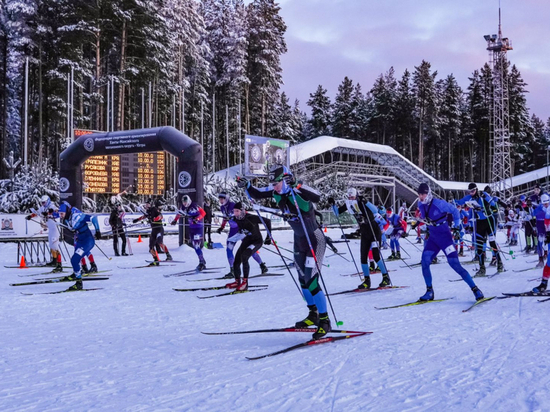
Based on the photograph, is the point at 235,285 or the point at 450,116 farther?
the point at 450,116

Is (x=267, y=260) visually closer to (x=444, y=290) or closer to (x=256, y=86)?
(x=444, y=290)

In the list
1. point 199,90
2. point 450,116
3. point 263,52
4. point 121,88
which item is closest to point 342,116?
point 450,116

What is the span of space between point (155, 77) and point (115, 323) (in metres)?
34.3

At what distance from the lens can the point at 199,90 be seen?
47719 millimetres

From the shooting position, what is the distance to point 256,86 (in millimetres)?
50094

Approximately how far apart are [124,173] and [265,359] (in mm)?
19381

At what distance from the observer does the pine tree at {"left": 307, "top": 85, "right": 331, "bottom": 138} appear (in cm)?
7569

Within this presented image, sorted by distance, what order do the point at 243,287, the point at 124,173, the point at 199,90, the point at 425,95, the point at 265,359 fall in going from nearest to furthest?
the point at 265,359 → the point at 243,287 → the point at 124,173 → the point at 199,90 → the point at 425,95

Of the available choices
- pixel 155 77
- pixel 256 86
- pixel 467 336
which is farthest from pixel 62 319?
pixel 256 86

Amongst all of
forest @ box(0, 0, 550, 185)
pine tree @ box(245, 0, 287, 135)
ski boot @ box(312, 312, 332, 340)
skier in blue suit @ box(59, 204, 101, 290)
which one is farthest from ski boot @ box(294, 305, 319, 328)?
pine tree @ box(245, 0, 287, 135)

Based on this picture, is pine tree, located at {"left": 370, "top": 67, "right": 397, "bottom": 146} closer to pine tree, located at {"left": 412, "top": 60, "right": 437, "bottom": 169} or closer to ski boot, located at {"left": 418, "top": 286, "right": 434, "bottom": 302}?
pine tree, located at {"left": 412, "top": 60, "right": 437, "bottom": 169}

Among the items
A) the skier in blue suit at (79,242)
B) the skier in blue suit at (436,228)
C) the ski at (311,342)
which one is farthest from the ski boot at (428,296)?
the skier in blue suit at (79,242)

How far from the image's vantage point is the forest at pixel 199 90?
115 ft

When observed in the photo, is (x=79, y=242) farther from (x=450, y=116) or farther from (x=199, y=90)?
(x=450, y=116)
